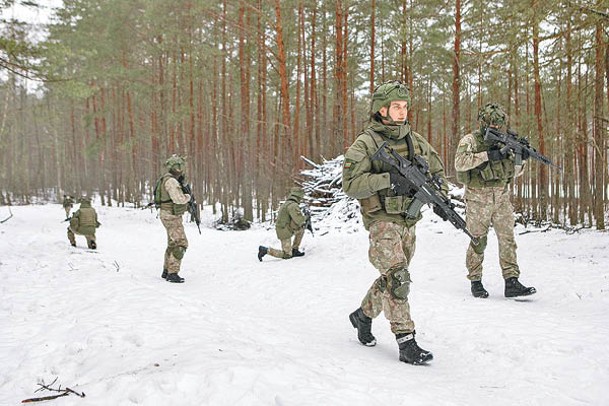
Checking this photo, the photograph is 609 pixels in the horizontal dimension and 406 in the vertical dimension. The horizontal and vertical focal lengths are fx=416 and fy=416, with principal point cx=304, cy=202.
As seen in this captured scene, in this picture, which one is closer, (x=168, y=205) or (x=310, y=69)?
(x=168, y=205)

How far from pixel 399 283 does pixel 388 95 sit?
A: 159cm

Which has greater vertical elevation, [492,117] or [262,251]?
[492,117]

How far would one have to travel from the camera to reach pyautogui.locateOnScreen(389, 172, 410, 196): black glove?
3510 millimetres

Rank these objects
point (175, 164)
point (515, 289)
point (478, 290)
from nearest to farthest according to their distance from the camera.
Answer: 1. point (515, 289)
2. point (478, 290)
3. point (175, 164)

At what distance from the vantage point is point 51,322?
469 centimetres

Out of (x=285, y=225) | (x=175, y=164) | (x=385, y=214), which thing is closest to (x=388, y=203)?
(x=385, y=214)

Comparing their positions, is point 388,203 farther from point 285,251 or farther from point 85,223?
point 85,223

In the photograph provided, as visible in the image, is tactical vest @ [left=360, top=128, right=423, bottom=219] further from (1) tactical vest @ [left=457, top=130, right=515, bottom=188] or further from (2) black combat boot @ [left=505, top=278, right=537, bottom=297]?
(2) black combat boot @ [left=505, top=278, right=537, bottom=297]

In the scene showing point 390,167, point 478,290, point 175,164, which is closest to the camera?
point 390,167

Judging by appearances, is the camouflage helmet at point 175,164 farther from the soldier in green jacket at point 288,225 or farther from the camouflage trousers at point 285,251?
the camouflage trousers at point 285,251

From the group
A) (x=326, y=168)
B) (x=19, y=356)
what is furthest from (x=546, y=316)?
(x=326, y=168)

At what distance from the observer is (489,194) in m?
5.44

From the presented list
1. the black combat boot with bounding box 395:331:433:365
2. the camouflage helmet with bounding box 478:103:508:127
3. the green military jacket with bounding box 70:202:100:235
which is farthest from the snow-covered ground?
the green military jacket with bounding box 70:202:100:235

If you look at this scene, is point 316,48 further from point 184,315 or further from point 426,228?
point 184,315
